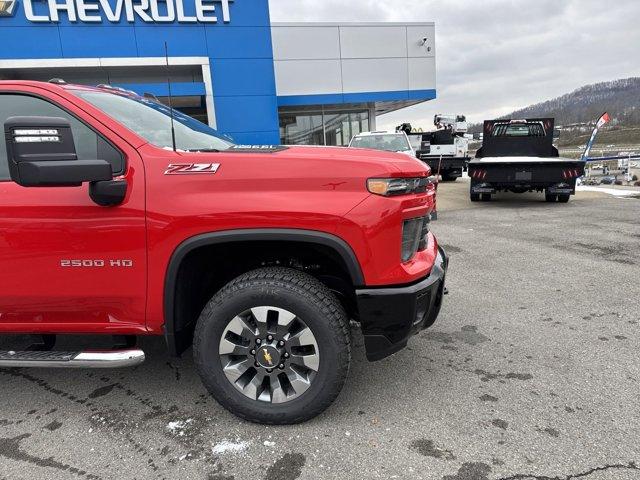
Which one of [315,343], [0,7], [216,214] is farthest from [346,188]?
[0,7]

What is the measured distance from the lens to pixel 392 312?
2369 mm

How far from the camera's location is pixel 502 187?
11.1 metres

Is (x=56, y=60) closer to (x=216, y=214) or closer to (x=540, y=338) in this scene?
A: (x=216, y=214)

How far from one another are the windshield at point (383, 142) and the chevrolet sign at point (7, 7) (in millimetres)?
11161

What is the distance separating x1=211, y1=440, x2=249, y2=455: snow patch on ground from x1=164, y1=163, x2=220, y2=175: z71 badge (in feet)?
4.82

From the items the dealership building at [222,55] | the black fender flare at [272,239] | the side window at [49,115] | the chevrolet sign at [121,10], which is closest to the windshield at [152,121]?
the side window at [49,115]

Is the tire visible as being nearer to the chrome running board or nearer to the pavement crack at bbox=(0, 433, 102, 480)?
the chrome running board

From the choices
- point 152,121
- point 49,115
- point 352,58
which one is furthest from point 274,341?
point 352,58

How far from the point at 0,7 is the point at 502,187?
15558 millimetres

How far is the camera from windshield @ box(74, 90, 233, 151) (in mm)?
2547

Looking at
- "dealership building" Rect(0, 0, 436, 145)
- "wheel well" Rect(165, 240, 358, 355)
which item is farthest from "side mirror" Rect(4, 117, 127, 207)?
"dealership building" Rect(0, 0, 436, 145)

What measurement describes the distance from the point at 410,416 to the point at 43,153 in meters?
2.39

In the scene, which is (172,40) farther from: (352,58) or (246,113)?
(352,58)

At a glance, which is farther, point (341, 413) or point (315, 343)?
point (341, 413)
